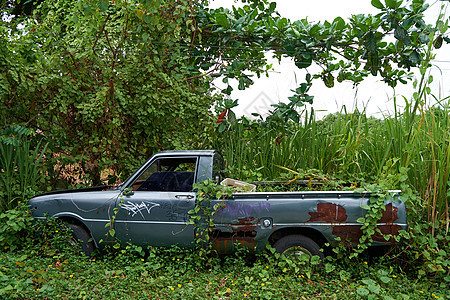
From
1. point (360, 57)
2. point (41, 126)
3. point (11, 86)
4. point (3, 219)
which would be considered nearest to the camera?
point (3, 219)

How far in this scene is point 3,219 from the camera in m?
5.59

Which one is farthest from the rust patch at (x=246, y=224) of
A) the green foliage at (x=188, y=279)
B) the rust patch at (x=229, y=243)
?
the green foliage at (x=188, y=279)

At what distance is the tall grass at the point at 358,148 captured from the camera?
497 cm

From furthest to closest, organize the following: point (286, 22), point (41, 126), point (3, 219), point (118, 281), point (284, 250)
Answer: point (286, 22) < point (41, 126) < point (3, 219) < point (284, 250) < point (118, 281)

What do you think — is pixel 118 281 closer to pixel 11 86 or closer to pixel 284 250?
pixel 284 250

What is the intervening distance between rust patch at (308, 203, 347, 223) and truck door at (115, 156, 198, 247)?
5.32 feet

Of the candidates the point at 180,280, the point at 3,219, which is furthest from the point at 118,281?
the point at 3,219

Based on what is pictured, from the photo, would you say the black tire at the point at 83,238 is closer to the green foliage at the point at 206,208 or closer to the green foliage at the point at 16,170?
the green foliage at the point at 16,170

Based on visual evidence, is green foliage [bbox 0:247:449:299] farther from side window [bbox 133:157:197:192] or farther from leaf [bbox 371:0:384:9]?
leaf [bbox 371:0:384:9]

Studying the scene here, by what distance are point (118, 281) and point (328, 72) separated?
19.2 feet

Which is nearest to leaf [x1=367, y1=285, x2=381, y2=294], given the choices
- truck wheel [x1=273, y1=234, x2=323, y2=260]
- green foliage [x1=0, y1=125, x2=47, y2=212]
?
truck wheel [x1=273, y1=234, x2=323, y2=260]

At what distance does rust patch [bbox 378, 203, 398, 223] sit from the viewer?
4297mm

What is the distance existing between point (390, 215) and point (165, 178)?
299cm

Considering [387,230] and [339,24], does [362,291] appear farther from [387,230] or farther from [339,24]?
[339,24]
